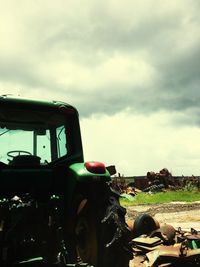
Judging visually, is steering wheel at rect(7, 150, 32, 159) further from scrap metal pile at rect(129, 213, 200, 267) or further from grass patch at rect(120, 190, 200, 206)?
grass patch at rect(120, 190, 200, 206)

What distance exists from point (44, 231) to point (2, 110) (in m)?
1.36

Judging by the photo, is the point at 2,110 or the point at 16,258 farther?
the point at 2,110

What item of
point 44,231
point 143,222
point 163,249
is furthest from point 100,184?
point 143,222

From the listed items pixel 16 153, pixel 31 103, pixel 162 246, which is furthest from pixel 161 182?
pixel 31 103

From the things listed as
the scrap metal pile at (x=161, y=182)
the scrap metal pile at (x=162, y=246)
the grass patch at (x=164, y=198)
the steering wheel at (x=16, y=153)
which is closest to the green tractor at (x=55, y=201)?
the steering wheel at (x=16, y=153)

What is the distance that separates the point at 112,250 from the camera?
14.3 ft

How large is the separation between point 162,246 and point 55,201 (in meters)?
2.55

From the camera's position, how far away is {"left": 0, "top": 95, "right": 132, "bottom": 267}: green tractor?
14.2 feet

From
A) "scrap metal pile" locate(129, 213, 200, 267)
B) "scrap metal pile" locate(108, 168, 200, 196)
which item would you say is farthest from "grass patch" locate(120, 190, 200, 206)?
"scrap metal pile" locate(129, 213, 200, 267)

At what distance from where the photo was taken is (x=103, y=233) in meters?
4.41

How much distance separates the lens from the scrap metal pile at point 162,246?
19.8 feet

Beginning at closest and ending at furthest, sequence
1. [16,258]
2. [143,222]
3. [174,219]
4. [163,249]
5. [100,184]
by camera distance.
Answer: [16,258]
[100,184]
[163,249]
[143,222]
[174,219]

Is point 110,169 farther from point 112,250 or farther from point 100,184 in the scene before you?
point 112,250

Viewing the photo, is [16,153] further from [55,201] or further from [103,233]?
[103,233]
